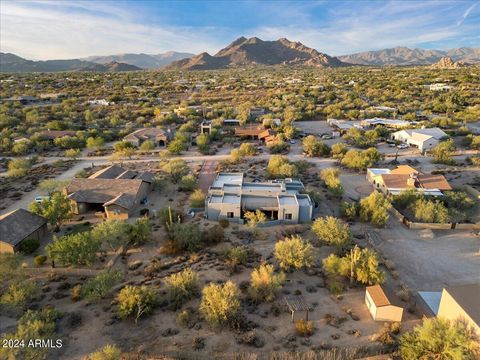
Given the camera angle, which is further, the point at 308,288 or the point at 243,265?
the point at 243,265

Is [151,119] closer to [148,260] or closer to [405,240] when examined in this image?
[148,260]

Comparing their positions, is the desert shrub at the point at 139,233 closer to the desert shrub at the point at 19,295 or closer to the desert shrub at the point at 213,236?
the desert shrub at the point at 213,236

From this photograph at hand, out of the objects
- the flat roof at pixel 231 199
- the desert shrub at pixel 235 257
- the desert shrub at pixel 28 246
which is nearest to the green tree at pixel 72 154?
the desert shrub at pixel 28 246

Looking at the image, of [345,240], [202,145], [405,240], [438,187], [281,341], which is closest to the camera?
[281,341]

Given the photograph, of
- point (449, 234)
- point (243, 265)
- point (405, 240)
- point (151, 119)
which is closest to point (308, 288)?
point (243, 265)

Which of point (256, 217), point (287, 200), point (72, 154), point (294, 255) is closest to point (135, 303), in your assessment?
point (294, 255)

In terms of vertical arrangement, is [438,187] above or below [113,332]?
above

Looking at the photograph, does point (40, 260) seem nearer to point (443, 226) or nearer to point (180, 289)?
point (180, 289)
